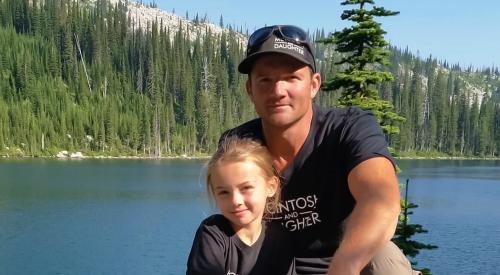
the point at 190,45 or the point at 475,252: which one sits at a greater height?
the point at 190,45

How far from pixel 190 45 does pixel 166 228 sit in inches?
5165

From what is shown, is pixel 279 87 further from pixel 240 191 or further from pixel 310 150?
pixel 240 191

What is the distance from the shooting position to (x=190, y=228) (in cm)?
3603

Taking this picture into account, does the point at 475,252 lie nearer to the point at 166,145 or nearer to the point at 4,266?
the point at 4,266

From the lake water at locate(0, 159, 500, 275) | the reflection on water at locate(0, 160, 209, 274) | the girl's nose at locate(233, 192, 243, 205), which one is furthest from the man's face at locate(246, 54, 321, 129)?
the lake water at locate(0, 159, 500, 275)

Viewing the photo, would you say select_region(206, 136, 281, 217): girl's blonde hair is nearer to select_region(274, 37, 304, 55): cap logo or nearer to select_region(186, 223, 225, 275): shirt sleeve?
select_region(186, 223, 225, 275): shirt sleeve

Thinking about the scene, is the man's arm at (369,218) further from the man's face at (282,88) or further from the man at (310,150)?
the man's face at (282,88)

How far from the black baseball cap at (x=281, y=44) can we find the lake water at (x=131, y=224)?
8.83m

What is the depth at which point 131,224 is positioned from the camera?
37344 millimetres

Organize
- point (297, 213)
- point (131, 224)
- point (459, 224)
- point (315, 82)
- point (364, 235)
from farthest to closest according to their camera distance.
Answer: point (459, 224)
point (131, 224)
point (297, 213)
point (315, 82)
point (364, 235)

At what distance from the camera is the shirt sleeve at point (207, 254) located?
257 centimetres

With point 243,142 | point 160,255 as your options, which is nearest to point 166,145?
point 160,255

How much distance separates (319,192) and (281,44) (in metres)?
0.83

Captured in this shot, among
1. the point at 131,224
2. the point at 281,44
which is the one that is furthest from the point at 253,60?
the point at 131,224
